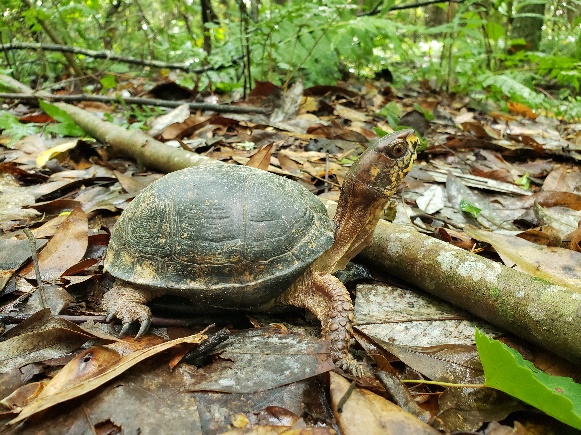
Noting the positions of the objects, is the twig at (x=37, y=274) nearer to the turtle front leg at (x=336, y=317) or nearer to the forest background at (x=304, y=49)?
the turtle front leg at (x=336, y=317)

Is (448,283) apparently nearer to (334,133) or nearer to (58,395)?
(58,395)

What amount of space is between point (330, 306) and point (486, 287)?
34.5 inches

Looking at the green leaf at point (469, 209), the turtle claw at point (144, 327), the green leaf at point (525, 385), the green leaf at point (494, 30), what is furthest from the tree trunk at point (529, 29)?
the turtle claw at point (144, 327)

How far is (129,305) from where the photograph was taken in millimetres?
2307

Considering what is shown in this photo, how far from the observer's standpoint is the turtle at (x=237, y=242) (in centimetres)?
233

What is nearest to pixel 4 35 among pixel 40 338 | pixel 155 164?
pixel 155 164

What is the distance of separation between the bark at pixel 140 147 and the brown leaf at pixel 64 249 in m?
1.15

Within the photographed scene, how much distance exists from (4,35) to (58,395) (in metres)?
9.12

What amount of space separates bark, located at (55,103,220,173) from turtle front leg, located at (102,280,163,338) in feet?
4.78

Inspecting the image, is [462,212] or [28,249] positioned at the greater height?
[28,249]

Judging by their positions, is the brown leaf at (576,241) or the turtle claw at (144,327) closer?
the turtle claw at (144,327)

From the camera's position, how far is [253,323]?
240 centimetres

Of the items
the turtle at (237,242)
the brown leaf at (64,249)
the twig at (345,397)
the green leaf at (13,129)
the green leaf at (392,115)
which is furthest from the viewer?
the green leaf at (392,115)

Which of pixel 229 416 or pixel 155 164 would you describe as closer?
pixel 229 416
